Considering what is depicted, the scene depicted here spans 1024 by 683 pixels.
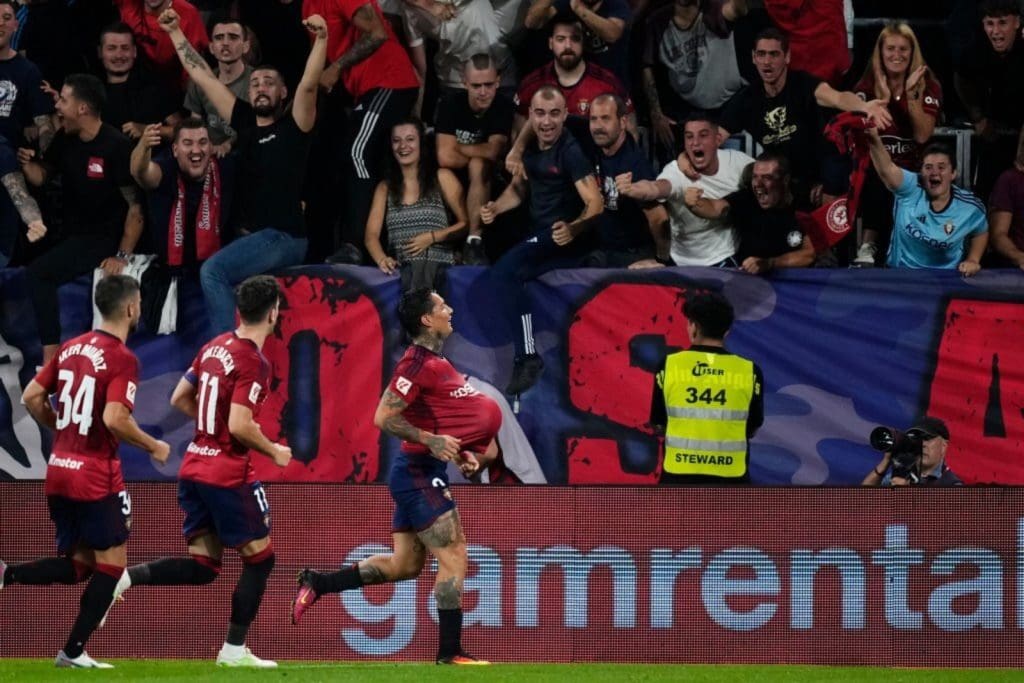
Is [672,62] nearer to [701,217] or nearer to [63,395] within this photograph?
[701,217]

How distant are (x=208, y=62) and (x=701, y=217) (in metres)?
4.40

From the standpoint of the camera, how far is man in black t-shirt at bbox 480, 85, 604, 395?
13.0 metres

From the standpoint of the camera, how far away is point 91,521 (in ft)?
31.8

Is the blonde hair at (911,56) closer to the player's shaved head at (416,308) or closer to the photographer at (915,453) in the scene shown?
the photographer at (915,453)

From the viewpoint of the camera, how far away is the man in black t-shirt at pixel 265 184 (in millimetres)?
13141

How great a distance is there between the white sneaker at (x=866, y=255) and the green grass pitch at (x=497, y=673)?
4.02 meters

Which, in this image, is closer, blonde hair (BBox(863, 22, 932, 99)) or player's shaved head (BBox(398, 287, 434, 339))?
player's shaved head (BBox(398, 287, 434, 339))

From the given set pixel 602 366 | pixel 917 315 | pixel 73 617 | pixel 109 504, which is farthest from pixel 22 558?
pixel 917 315

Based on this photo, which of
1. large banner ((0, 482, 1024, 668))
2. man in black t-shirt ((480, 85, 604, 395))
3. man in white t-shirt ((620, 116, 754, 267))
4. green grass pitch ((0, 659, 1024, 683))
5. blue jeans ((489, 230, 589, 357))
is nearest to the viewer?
green grass pitch ((0, 659, 1024, 683))

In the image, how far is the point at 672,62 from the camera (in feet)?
47.8

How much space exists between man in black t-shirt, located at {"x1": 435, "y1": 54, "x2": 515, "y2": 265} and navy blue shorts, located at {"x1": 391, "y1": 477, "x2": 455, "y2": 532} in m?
4.01

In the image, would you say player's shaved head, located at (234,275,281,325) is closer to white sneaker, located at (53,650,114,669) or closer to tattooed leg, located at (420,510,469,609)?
tattooed leg, located at (420,510,469,609)

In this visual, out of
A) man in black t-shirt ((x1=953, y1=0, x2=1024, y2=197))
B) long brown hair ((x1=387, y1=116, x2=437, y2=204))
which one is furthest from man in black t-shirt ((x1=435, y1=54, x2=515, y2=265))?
man in black t-shirt ((x1=953, y1=0, x2=1024, y2=197))

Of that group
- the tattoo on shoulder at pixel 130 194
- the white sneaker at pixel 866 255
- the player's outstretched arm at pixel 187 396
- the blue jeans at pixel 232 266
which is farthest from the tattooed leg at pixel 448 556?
the tattoo on shoulder at pixel 130 194
